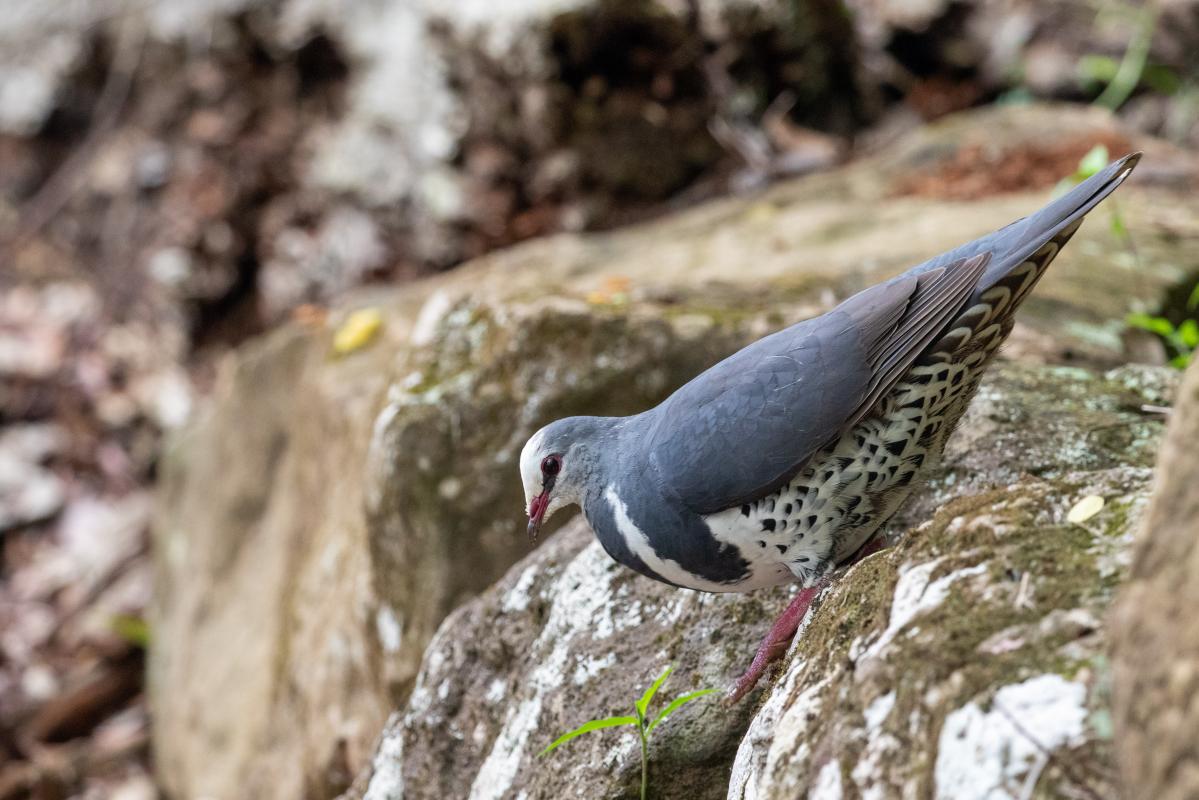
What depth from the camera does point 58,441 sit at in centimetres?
1005

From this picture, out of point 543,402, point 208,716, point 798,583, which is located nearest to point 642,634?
point 798,583

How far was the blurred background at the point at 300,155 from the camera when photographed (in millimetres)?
7863

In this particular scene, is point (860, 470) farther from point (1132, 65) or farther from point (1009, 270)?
point (1132, 65)

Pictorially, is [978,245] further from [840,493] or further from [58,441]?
[58,441]

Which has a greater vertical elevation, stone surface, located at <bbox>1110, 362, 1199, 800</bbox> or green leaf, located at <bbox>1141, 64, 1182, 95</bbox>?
stone surface, located at <bbox>1110, 362, 1199, 800</bbox>

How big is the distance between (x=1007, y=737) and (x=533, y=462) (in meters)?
1.99

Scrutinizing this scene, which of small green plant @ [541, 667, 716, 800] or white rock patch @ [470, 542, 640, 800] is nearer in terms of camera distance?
small green plant @ [541, 667, 716, 800]

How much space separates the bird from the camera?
9.90 ft

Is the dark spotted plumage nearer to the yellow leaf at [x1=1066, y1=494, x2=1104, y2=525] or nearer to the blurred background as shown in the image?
the yellow leaf at [x1=1066, y1=494, x2=1104, y2=525]

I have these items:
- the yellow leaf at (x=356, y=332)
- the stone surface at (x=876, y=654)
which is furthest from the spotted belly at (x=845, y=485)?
the yellow leaf at (x=356, y=332)

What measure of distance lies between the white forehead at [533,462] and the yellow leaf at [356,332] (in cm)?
290

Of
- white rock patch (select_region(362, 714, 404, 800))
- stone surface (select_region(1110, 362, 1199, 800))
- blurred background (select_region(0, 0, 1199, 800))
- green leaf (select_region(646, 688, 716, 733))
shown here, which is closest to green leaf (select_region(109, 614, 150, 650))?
blurred background (select_region(0, 0, 1199, 800))

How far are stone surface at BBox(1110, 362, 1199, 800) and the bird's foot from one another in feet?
3.98

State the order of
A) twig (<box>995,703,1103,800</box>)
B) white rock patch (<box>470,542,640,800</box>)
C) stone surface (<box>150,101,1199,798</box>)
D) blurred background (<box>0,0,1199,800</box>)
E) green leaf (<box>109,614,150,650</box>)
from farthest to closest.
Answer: green leaf (<box>109,614,150,650</box>) < blurred background (<box>0,0,1199,800</box>) < stone surface (<box>150,101,1199,798</box>) < white rock patch (<box>470,542,640,800</box>) < twig (<box>995,703,1103,800</box>)
